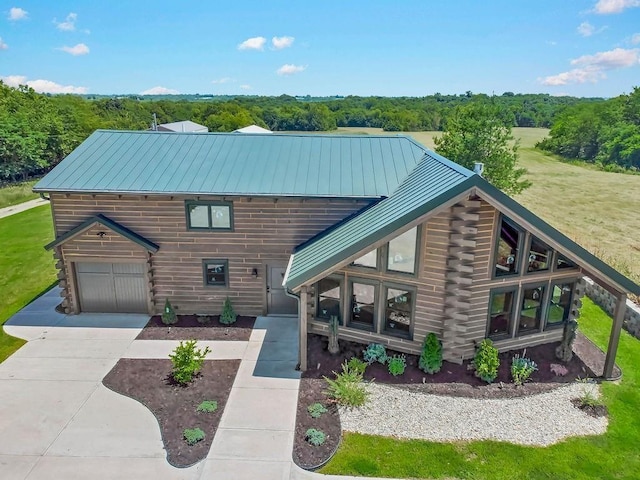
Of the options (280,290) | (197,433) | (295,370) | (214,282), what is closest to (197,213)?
(214,282)

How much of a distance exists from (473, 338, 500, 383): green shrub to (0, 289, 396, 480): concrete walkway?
508cm

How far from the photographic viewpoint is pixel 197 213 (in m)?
15.8

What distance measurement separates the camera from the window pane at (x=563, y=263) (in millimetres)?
13234

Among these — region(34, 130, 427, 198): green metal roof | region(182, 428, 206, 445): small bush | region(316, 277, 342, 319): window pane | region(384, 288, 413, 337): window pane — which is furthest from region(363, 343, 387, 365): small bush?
region(182, 428, 206, 445): small bush

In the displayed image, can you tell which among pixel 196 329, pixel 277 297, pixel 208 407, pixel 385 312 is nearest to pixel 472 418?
pixel 385 312

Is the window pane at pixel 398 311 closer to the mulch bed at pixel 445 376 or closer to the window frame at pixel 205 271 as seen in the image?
the mulch bed at pixel 445 376

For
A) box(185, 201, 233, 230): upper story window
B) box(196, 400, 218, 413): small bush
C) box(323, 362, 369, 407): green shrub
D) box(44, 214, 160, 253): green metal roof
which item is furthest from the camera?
box(185, 201, 233, 230): upper story window

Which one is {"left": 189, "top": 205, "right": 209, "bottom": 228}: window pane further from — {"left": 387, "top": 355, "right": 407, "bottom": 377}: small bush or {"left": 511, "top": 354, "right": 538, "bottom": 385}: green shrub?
{"left": 511, "top": 354, "right": 538, "bottom": 385}: green shrub

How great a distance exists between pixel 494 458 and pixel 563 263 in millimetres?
6141

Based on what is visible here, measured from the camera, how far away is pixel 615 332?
1252cm

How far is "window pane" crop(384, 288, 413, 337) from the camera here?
1342cm

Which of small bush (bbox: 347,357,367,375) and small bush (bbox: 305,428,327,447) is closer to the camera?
small bush (bbox: 305,428,327,447)

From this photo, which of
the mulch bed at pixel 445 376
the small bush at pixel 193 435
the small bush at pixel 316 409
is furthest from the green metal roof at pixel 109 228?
the small bush at pixel 316 409

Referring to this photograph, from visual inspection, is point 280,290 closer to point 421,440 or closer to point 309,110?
point 421,440
